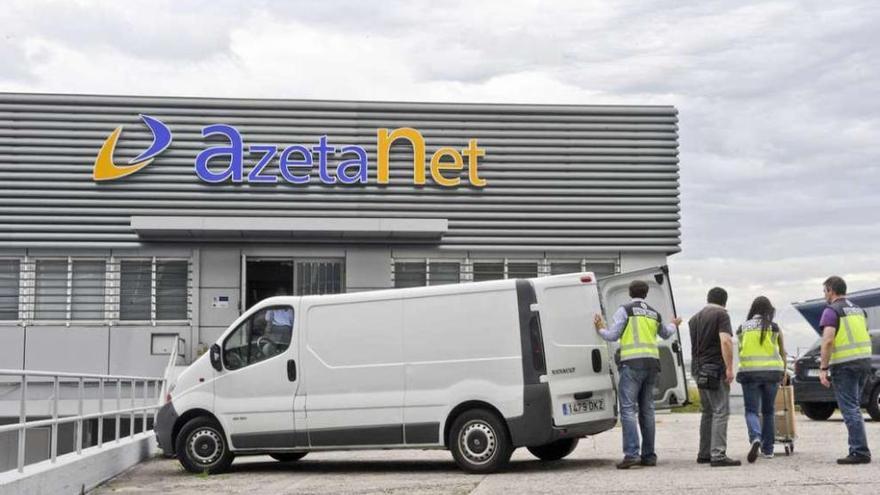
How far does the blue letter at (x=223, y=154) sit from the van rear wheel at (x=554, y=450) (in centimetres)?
1228

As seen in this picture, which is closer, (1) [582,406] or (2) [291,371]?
(1) [582,406]

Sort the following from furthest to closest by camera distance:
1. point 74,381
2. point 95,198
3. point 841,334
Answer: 1. point 95,198
2. point 74,381
3. point 841,334

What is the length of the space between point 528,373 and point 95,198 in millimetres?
14406

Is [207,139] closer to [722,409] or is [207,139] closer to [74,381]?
[74,381]

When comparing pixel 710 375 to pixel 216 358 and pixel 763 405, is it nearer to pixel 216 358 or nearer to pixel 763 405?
pixel 763 405

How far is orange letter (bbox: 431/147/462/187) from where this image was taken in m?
25.9

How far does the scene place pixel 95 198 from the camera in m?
25.3

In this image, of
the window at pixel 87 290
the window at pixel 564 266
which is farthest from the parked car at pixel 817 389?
the window at pixel 87 290

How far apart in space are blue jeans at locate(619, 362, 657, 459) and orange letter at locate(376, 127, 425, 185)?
1278 centimetres

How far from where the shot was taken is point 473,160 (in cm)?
2602

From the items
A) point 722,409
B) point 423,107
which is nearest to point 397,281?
point 423,107

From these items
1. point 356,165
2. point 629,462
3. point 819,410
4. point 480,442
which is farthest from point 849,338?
point 356,165

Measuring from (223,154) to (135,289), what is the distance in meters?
3.28

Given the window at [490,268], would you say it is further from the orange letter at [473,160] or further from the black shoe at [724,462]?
the black shoe at [724,462]
